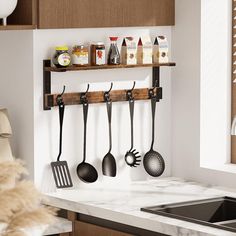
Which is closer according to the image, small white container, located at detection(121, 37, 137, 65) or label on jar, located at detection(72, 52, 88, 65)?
Answer: label on jar, located at detection(72, 52, 88, 65)

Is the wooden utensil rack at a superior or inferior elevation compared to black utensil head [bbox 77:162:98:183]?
superior

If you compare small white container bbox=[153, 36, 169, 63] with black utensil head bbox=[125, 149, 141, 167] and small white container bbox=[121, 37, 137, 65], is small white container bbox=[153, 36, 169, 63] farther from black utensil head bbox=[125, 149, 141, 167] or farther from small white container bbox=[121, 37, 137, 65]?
black utensil head bbox=[125, 149, 141, 167]

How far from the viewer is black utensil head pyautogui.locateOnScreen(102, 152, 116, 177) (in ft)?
9.16

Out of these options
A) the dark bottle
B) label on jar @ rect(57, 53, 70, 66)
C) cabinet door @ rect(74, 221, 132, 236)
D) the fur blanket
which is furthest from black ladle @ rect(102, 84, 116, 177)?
the fur blanket

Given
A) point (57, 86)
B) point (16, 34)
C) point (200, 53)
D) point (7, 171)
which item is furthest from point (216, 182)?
point (7, 171)

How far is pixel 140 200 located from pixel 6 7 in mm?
904

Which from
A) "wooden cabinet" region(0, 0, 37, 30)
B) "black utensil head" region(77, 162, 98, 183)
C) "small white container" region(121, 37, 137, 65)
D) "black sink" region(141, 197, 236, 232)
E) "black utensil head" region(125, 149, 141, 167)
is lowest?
"black sink" region(141, 197, 236, 232)

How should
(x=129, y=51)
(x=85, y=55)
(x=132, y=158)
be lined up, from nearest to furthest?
(x=85, y=55) → (x=129, y=51) → (x=132, y=158)

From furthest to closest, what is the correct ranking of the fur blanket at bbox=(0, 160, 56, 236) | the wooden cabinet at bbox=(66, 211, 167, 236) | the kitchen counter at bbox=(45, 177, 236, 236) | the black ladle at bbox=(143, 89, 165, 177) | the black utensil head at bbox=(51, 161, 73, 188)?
the black ladle at bbox=(143, 89, 165, 177), the black utensil head at bbox=(51, 161, 73, 188), the wooden cabinet at bbox=(66, 211, 167, 236), the kitchen counter at bbox=(45, 177, 236, 236), the fur blanket at bbox=(0, 160, 56, 236)

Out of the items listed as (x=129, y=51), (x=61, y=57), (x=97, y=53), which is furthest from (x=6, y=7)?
(x=129, y=51)

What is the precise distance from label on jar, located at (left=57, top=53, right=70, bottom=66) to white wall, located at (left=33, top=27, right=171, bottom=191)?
7 cm

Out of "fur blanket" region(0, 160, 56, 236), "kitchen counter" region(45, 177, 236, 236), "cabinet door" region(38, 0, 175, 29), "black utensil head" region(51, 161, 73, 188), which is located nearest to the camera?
"fur blanket" region(0, 160, 56, 236)

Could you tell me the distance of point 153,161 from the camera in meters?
2.94

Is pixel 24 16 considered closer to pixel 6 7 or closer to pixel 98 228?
pixel 6 7
